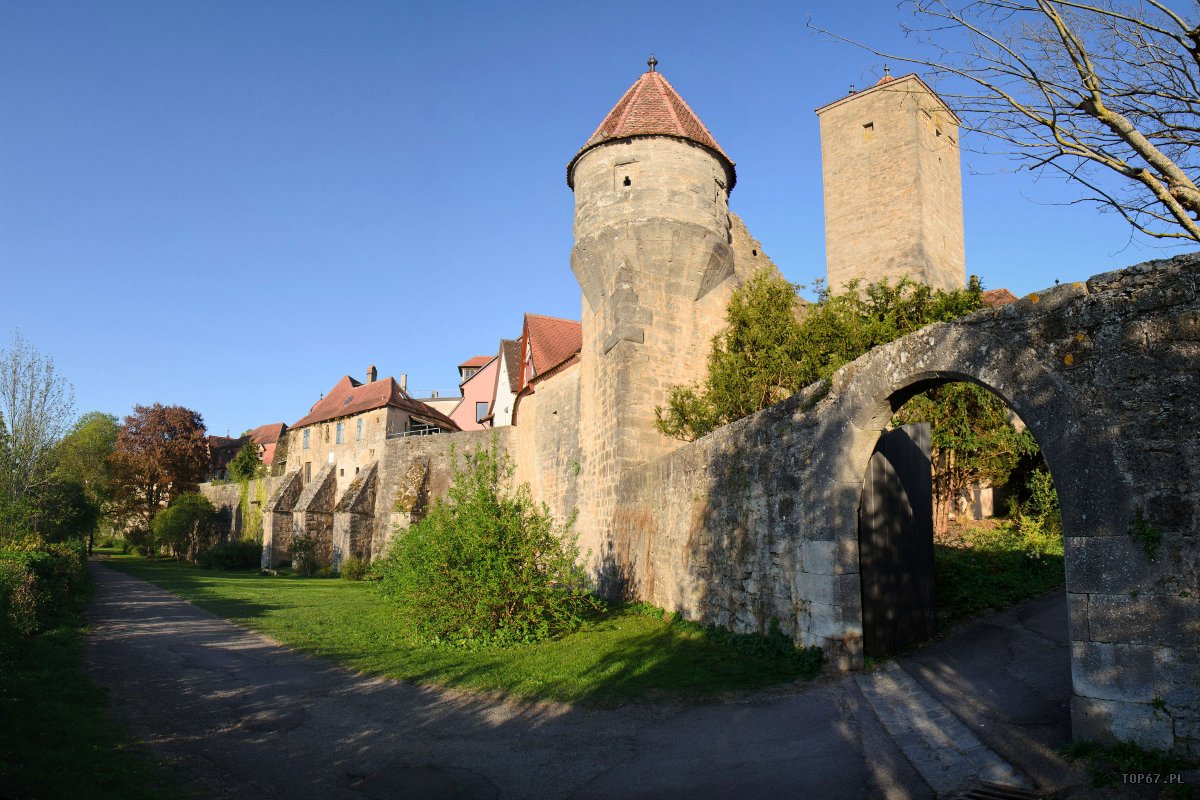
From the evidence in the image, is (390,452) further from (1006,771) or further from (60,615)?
(1006,771)

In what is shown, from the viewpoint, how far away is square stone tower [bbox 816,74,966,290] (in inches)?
932

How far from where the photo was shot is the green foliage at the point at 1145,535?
443cm

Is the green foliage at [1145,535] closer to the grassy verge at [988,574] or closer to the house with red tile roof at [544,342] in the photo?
the grassy verge at [988,574]

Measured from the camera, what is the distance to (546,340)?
81.6 ft

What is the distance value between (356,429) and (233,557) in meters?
8.44

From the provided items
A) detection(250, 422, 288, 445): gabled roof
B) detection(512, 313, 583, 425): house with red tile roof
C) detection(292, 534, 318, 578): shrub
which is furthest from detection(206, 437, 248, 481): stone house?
detection(512, 313, 583, 425): house with red tile roof

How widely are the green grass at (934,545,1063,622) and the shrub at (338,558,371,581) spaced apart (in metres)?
22.6

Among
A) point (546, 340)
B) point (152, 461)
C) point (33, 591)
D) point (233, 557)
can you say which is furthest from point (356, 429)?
point (33, 591)

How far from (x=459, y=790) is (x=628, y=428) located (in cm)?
1021

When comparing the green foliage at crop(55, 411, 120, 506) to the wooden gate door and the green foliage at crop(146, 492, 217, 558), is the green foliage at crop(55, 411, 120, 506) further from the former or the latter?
the wooden gate door

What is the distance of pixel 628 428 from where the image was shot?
14711 mm

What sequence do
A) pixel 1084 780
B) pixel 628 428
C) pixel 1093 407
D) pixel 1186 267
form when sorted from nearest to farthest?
pixel 1084 780 < pixel 1186 267 < pixel 1093 407 < pixel 628 428

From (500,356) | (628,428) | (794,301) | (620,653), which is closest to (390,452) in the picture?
(500,356)

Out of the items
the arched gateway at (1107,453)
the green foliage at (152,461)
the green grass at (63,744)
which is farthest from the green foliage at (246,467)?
the arched gateway at (1107,453)
